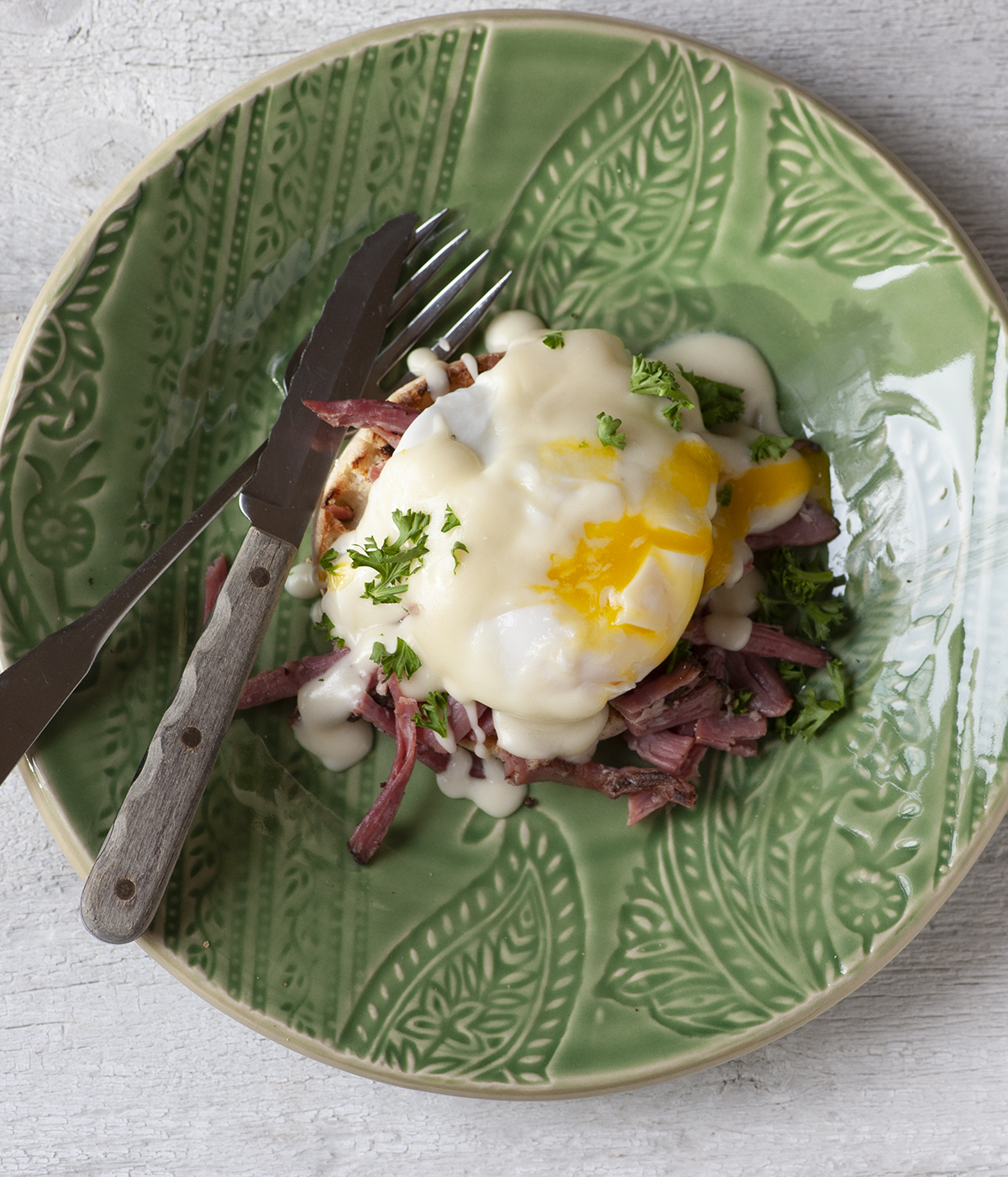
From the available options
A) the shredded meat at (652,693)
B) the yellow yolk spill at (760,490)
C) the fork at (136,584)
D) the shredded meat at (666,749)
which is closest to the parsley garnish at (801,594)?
the yellow yolk spill at (760,490)

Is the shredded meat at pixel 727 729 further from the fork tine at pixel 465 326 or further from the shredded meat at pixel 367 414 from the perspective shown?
the fork tine at pixel 465 326

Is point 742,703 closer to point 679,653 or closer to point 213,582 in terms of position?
point 679,653

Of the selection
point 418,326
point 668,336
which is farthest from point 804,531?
point 418,326

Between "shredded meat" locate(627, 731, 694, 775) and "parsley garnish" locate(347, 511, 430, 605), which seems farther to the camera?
"shredded meat" locate(627, 731, 694, 775)

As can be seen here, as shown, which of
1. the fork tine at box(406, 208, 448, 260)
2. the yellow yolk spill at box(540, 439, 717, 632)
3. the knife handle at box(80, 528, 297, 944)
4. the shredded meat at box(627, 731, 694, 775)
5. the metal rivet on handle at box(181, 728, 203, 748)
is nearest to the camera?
the yellow yolk spill at box(540, 439, 717, 632)

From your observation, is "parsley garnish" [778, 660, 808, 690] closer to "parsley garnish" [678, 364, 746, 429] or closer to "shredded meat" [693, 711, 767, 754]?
"shredded meat" [693, 711, 767, 754]

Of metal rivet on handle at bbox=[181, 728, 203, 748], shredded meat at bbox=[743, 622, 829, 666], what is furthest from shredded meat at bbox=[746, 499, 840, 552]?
metal rivet on handle at bbox=[181, 728, 203, 748]

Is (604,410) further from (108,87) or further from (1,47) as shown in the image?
(1,47)

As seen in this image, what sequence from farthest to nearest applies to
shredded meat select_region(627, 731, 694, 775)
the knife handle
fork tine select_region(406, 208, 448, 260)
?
fork tine select_region(406, 208, 448, 260)
shredded meat select_region(627, 731, 694, 775)
the knife handle
